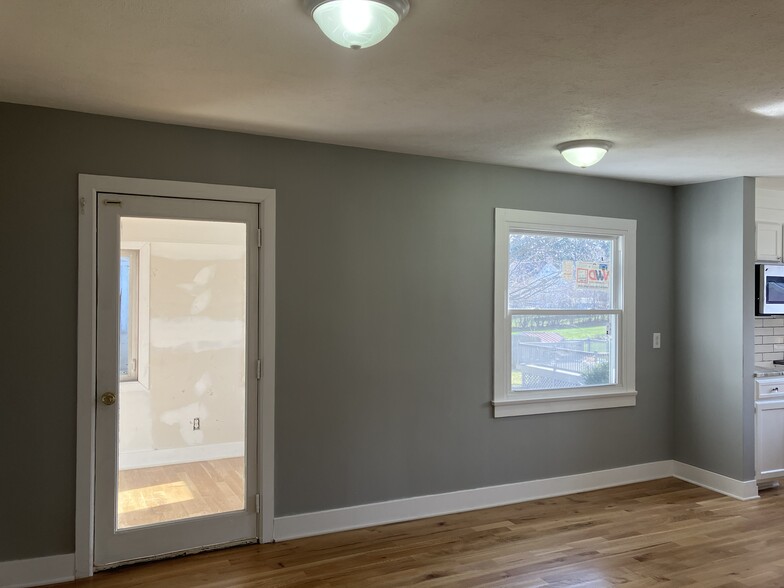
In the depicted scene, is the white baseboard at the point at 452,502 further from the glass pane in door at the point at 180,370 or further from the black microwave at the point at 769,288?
the black microwave at the point at 769,288

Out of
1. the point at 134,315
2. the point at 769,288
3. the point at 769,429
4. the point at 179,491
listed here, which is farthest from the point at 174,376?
the point at 769,288

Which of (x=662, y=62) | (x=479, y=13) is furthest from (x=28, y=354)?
(x=662, y=62)

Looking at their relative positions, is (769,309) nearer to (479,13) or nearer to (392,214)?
(392,214)

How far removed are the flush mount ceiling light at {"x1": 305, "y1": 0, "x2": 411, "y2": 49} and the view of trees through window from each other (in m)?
2.73

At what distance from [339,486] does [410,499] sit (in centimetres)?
53

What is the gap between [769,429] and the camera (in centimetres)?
493

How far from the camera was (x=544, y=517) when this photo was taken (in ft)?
14.0

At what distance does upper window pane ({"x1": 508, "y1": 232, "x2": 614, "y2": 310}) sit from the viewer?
464cm

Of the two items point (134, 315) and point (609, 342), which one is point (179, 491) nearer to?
point (134, 315)

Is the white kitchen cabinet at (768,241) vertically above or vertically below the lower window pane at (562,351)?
above

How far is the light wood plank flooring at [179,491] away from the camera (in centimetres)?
342

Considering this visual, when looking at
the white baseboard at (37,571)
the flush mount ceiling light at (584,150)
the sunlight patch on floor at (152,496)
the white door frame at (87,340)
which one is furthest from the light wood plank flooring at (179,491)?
the flush mount ceiling light at (584,150)

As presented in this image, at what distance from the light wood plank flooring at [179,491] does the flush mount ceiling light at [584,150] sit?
9.02 ft

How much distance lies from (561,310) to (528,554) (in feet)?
6.13
